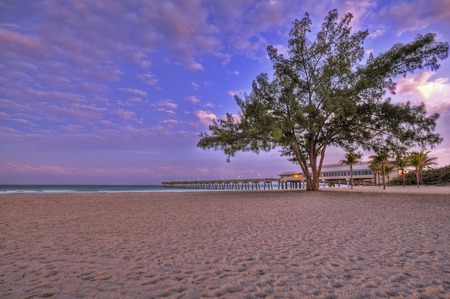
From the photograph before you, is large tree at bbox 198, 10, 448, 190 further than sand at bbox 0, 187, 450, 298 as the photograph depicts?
Yes

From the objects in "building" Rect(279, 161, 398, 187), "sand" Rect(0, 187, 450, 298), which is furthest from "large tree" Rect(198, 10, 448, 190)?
"building" Rect(279, 161, 398, 187)

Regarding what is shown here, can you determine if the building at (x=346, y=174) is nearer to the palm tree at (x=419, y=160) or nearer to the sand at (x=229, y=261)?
the palm tree at (x=419, y=160)

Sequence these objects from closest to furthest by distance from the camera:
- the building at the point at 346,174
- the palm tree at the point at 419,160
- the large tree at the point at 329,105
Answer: the large tree at the point at 329,105
the palm tree at the point at 419,160
the building at the point at 346,174

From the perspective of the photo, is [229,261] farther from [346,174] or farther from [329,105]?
[346,174]

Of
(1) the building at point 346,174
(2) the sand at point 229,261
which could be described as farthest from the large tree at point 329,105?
(1) the building at point 346,174

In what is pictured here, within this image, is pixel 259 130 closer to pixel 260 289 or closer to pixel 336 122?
pixel 336 122

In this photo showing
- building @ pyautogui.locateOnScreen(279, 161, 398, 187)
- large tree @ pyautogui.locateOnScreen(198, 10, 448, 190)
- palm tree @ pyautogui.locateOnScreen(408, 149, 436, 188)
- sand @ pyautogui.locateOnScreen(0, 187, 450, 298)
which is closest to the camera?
sand @ pyautogui.locateOnScreen(0, 187, 450, 298)

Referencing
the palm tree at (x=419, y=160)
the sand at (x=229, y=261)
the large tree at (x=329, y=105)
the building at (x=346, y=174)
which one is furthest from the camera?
the building at (x=346, y=174)

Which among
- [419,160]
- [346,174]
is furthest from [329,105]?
[346,174]

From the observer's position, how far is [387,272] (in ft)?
12.9

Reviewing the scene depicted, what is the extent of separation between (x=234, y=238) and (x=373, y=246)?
3006mm

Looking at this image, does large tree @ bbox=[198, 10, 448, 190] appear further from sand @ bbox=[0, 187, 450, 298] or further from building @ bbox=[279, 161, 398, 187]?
building @ bbox=[279, 161, 398, 187]

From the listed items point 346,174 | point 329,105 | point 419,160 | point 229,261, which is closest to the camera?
point 229,261

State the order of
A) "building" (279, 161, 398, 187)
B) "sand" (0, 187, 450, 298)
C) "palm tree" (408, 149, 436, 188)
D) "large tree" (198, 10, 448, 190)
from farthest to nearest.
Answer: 1. "building" (279, 161, 398, 187)
2. "palm tree" (408, 149, 436, 188)
3. "large tree" (198, 10, 448, 190)
4. "sand" (0, 187, 450, 298)
